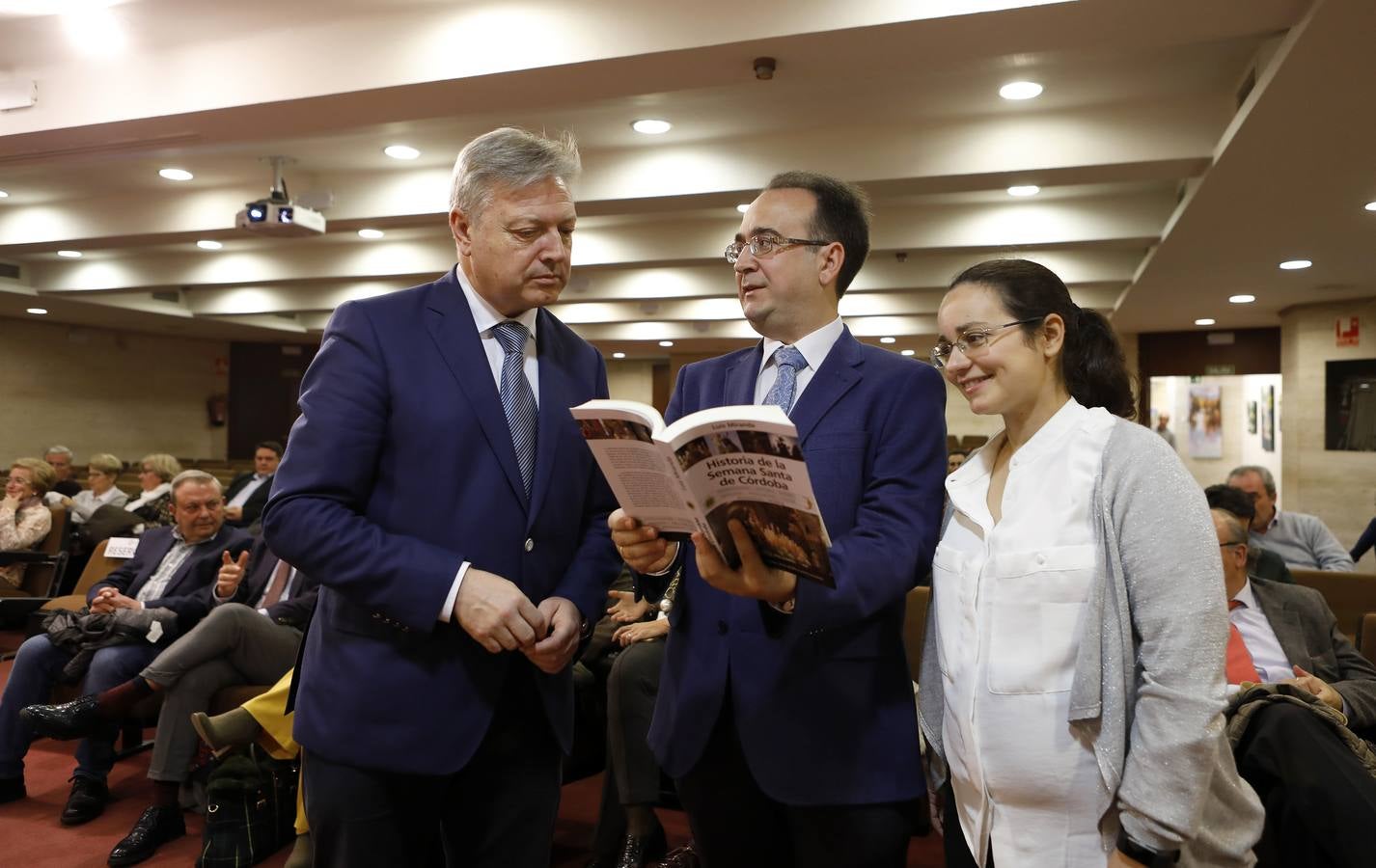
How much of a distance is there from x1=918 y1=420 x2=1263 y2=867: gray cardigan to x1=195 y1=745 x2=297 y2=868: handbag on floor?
2.88 m

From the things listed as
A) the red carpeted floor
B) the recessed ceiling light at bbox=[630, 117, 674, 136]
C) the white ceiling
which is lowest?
the red carpeted floor

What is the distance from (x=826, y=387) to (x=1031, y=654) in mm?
528

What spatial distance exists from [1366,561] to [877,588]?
11594 mm

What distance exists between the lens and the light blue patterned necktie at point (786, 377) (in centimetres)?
161

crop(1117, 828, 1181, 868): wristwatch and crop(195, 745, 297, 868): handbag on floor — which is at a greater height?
crop(1117, 828, 1181, 868): wristwatch

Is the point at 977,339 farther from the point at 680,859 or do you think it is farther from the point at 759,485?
the point at 680,859

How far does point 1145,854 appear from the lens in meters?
1.26

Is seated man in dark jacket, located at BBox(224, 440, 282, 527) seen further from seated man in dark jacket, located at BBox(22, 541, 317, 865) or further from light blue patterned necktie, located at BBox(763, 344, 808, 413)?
light blue patterned necktie, located at BBox(763, 344, 808, 413)

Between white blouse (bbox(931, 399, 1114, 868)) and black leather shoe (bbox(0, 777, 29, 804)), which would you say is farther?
black leather shoe (bbox(0, 777, 29, 804))

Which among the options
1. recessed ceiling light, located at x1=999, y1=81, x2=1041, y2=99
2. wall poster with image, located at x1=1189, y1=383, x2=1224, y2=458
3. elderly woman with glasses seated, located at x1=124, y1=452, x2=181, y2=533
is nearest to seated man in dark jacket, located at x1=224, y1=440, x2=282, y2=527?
elderly woman with glasses seated, located at x1=124, y1=452, x2=181, y2=533

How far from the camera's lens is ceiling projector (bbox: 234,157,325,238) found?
6.72 meters

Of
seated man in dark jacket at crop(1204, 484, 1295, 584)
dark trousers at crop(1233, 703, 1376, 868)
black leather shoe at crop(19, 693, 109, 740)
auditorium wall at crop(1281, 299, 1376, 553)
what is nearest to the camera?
dark trousers at crop(1233, 703, 1376, 868)

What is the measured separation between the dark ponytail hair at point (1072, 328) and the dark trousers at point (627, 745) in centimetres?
189

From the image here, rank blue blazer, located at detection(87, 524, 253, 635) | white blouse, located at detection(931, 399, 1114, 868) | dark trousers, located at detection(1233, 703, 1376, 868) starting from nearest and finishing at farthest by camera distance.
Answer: white blouse, located at detection(931, 399, 1114, 868) → dark trousers, located at detection(1233, 703, 1376, 868) → blue blazer, located at detection(87, 524, 253, 635)
